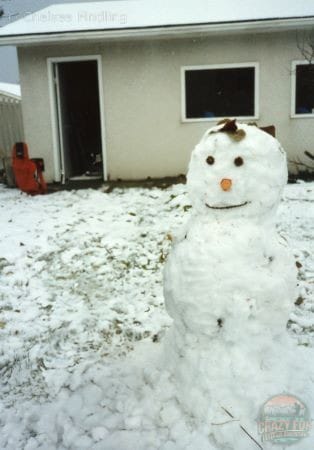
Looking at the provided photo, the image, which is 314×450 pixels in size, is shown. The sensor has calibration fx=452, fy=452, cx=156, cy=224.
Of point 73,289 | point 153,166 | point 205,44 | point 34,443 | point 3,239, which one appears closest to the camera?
point 34,443

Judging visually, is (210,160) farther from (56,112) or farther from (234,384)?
(56,112)

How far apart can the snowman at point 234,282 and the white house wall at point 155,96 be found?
7005 millimetres

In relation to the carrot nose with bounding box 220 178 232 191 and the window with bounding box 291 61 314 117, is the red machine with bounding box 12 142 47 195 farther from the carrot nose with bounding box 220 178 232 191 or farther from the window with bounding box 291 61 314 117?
the carrot nose with bounding box 220 178 232 191

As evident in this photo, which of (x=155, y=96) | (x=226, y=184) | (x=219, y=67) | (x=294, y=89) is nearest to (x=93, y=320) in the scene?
(x=226, y=184)

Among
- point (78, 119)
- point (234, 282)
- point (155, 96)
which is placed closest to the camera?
point (234, 282)

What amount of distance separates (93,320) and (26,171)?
17.3 ft

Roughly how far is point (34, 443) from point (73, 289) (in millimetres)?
2262

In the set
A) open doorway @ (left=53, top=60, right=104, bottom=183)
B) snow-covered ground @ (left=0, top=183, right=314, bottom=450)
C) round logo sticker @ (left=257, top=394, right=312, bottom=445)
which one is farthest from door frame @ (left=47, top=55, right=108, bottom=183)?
round logo sticker @ (left=257, top=394, right=312, bottom=445)

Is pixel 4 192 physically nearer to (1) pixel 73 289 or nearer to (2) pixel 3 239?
(2) pixel 3 239

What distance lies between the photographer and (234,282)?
2516mm

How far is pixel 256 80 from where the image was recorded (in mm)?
9234

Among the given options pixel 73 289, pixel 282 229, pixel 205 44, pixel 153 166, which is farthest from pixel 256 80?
pixel 73 289

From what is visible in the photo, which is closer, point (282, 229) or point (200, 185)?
point (200, 185)

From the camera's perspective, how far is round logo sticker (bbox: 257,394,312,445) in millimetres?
2539
